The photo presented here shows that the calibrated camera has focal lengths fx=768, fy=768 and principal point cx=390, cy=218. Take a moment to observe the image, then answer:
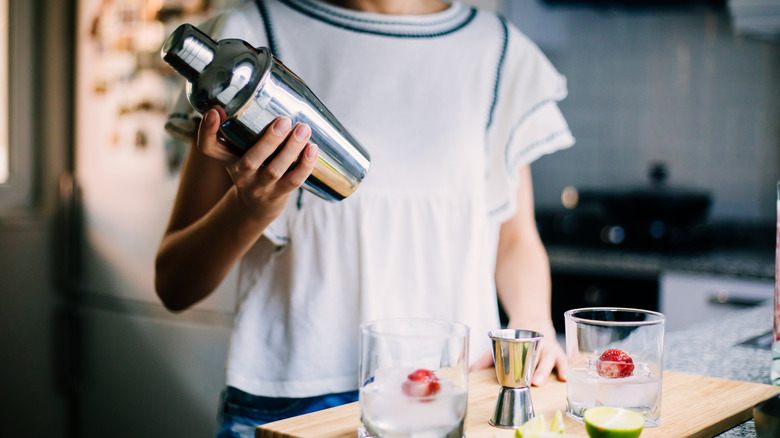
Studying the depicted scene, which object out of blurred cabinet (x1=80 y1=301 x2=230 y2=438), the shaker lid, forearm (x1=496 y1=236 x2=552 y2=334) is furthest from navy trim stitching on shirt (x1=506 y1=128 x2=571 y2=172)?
blurred cabinet (x1=80 y1=301 x2=230 y2=438)

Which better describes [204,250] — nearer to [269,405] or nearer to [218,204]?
[218,204]

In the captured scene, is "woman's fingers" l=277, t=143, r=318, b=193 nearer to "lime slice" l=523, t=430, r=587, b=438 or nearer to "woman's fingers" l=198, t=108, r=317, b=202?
"woman's fingers" l=198, t=108, r=317, b=202

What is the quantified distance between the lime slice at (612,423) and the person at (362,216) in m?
0.26

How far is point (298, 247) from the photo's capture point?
99 centimetres

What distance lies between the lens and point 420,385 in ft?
1.92

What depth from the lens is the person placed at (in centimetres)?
97

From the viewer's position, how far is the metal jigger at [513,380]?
2.23 ft

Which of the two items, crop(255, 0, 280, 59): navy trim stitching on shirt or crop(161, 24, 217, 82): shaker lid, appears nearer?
crop(161, 24, 217, 82): shaker lid

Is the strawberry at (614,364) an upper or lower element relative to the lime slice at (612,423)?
upper

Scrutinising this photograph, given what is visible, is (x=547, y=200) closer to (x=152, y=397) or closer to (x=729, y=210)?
(x=729, y=210)

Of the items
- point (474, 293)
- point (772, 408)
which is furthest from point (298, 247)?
point (772, 408)

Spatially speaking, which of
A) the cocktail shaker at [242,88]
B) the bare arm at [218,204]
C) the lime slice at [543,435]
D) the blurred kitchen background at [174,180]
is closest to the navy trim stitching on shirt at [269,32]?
the bare arm at [218,204]

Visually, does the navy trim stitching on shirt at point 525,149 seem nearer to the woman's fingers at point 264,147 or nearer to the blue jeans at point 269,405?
the blue jeans at point 269,405

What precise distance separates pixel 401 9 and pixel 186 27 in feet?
1.64
